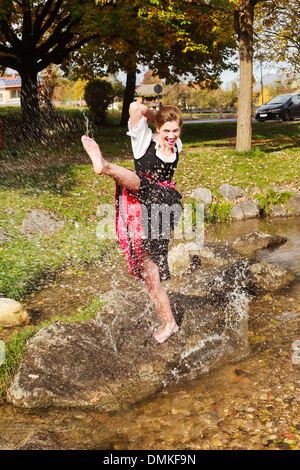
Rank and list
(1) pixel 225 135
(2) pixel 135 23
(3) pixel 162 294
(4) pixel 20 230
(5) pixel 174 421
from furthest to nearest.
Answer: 1. (1) pixel 225 135
2. (2) pixel 135 23
3. (4) pixel 20 230
4. (3) pixel 162 294
5. (5) pixel 174 421

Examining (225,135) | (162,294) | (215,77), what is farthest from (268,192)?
(215,77)

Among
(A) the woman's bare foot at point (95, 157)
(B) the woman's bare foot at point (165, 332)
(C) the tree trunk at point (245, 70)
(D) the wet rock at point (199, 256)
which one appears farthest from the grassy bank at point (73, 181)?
(A) the woman's bare foot at point (95, 157)

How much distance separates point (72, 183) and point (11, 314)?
6.23 m

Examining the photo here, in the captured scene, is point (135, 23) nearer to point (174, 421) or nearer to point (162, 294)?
point (162, 294)

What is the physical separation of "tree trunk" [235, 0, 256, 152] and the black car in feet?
43.4

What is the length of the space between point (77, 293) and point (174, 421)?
3.07m

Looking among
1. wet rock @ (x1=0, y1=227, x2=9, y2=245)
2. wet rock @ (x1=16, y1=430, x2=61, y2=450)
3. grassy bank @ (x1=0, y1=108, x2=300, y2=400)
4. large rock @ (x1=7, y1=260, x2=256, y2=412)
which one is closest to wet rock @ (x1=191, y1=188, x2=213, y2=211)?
grassy bank @ (x1=0, y1=108, x2=300, y2=400)

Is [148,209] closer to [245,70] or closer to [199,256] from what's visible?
[199,256]

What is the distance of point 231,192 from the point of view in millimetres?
10992

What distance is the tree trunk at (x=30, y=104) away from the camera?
2011 centimetres

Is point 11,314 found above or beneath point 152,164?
beneath

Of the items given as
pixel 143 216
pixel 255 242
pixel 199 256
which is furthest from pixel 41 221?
pixel 143 216

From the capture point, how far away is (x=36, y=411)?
144 inches

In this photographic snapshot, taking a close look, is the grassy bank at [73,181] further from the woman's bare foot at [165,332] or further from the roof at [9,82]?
the roof at [9,82]
